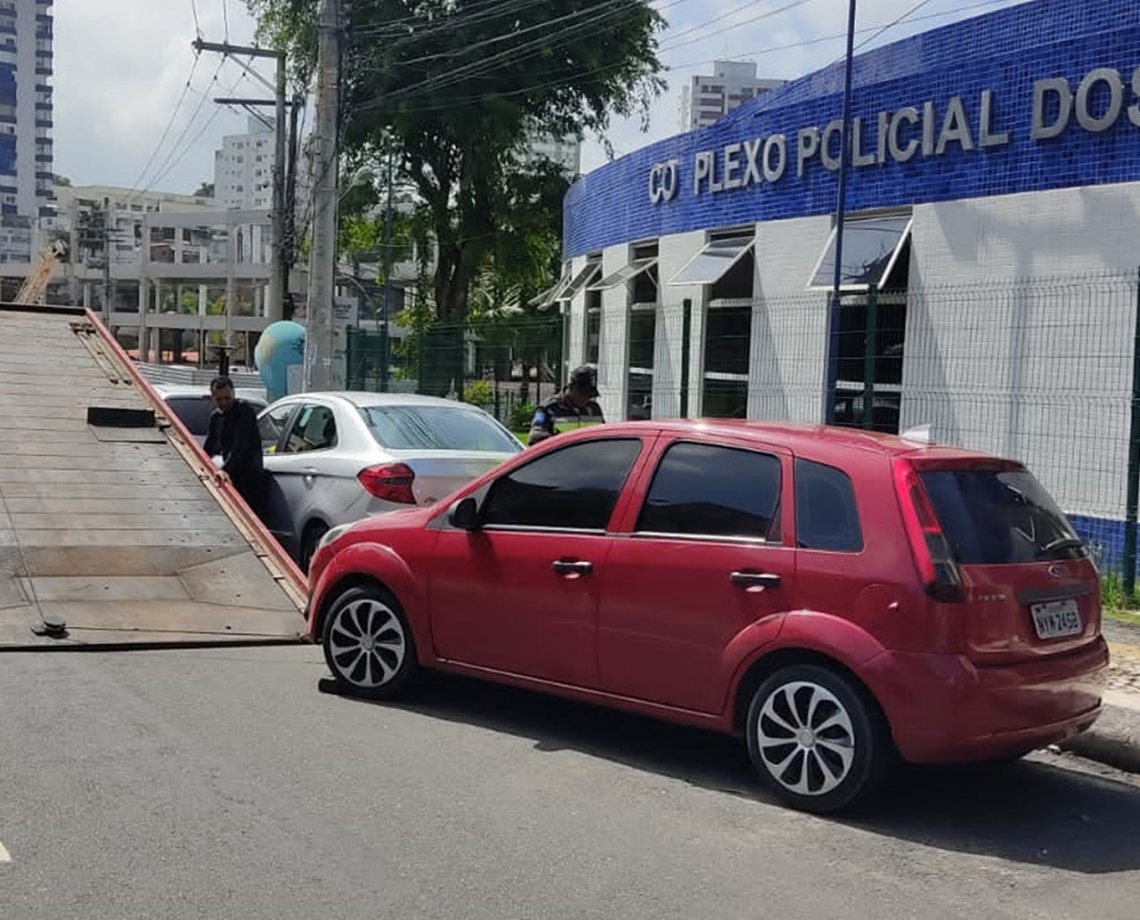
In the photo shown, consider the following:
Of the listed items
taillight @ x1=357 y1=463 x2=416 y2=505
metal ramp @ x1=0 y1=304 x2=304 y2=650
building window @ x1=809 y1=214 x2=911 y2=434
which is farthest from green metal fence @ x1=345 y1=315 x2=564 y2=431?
taillight @ x1=357 y1=463 x2=416 y2=505

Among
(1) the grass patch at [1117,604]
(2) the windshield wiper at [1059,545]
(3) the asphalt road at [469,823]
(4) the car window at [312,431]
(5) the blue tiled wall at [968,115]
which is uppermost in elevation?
(5) the blue tiled wall at [968,115]

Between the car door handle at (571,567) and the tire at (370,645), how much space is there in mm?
1102

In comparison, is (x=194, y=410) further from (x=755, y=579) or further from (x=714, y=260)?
(x=755, y=579)

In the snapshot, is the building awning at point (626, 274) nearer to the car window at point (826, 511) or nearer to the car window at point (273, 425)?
the car window at point (273, 425)

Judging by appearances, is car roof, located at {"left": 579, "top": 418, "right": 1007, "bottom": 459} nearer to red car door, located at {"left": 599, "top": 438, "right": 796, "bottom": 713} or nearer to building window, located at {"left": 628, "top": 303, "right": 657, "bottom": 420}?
red car door, located at {"left": 599, "top": 438, "right": 796, "bottom": 713}

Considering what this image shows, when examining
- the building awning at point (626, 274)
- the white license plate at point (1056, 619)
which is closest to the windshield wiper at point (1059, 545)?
the white license plate at point (1056, 619)

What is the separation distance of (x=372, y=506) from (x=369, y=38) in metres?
27.9

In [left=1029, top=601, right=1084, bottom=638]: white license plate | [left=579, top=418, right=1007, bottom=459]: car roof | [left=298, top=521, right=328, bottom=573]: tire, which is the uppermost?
[left=579, top=418, right=1007, bottom=459]: car roof

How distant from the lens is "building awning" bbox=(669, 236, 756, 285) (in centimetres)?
1684

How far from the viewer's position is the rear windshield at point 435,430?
977 centimetres

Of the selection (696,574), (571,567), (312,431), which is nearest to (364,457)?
(312,431)

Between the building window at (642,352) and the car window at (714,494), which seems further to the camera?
the building window at (642,352)

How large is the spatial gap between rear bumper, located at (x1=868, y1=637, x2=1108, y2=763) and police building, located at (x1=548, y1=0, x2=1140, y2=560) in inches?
265

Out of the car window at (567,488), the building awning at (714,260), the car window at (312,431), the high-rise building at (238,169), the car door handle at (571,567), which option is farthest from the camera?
the high-rise building at (238,169)
